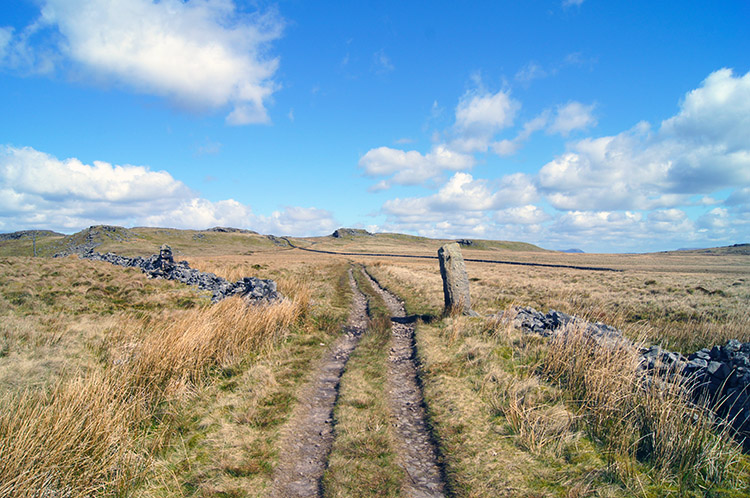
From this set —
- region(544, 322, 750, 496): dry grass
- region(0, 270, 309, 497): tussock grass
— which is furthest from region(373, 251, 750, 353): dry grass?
region(0, 270, 309, 497): tussock grass

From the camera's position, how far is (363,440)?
5.83m

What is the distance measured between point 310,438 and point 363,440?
933 millimetres

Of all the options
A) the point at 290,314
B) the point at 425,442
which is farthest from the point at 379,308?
the point at 425,442

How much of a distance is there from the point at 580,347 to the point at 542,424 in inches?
118

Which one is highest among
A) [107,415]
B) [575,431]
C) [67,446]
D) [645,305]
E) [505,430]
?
[107,415]

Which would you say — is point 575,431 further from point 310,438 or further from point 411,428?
point 310,438

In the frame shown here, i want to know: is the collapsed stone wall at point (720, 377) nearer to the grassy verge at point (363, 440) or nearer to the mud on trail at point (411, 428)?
the mud on trail at point (411, 428)

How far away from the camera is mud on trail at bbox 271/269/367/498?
4816mm

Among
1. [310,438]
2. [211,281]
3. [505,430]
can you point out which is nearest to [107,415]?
[310,438]

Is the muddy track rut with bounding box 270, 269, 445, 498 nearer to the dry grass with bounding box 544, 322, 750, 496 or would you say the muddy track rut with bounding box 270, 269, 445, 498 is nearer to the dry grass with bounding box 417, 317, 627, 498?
the dry grass with bounding box 417, 317, 627, 498

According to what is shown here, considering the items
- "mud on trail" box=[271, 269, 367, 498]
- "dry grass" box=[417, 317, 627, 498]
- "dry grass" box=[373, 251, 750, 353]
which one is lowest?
"mud on trail" box=[271, 269, 367, 498]

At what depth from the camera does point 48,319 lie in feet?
35.6

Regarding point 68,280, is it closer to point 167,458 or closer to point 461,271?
point 167,458

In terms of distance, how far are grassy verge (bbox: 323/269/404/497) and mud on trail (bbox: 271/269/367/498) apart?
7.0 inches
